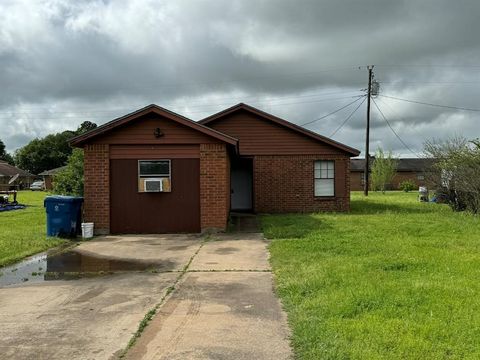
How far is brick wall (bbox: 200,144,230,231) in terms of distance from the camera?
45.0ft

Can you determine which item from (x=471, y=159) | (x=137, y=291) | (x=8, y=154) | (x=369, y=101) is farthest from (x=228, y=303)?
(x=8, y=154)

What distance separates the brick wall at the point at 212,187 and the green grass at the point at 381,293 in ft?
8.18

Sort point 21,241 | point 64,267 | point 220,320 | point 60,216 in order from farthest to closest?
point 60,216
point 21,241
point 64,267
point 220,320

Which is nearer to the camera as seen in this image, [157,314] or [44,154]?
[157,314]

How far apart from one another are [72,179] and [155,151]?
23.6 feet

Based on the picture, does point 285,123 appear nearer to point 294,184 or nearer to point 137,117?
point 294,184

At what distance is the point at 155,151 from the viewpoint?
13.7 m

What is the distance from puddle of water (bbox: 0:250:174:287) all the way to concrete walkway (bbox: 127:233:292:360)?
1.15m

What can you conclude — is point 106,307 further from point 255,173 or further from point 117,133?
point 255,173

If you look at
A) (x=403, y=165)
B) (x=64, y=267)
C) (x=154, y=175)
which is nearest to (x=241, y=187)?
(x=154, y=175)

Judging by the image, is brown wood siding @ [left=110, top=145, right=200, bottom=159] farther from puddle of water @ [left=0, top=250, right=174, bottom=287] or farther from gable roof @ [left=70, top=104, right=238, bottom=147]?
puddle of water @ [left=0, top=250, right=174, bottom=287]

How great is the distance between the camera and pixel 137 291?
6953mm

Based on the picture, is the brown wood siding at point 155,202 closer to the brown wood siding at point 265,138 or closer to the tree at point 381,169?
the brown wood siding at point 265,138

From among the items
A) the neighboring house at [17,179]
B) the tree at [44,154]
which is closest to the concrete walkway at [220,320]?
the neighboring house at [17,179]
